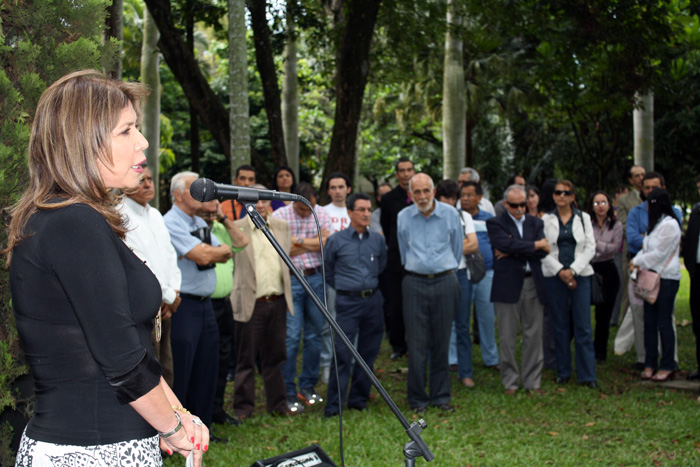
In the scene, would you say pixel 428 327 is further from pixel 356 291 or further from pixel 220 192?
pixel 220 192

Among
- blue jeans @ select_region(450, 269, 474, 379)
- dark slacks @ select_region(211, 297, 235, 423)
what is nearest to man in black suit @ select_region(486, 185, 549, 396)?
blue jeans @ select_region(450, 269, 474, 379)

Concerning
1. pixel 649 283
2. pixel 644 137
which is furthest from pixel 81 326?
pixel 644 137

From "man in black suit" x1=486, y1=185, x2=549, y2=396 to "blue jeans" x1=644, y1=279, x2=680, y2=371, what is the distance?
4.56ft

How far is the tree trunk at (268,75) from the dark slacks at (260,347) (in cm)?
436

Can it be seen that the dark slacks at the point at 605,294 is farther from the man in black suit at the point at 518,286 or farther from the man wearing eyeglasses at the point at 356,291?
the man wearing eyeglasses at the point at 356,291

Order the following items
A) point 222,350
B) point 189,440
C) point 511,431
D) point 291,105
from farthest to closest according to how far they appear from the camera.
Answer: point 291,105, point 222,350, point 511,431, point 189,440

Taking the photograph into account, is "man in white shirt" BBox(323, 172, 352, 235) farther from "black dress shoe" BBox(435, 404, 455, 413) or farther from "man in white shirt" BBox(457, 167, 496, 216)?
"black dress shoe" BBox(435, 404, 455, 413)

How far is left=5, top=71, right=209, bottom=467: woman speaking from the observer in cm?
200

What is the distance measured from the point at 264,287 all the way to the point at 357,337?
108cm

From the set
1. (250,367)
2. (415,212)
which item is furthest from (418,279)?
(250,367)

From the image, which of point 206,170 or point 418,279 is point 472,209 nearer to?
point 418,279

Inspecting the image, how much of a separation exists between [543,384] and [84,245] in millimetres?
7240

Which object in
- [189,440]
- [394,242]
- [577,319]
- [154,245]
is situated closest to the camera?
[189,440]

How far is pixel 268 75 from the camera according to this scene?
11305 mm
